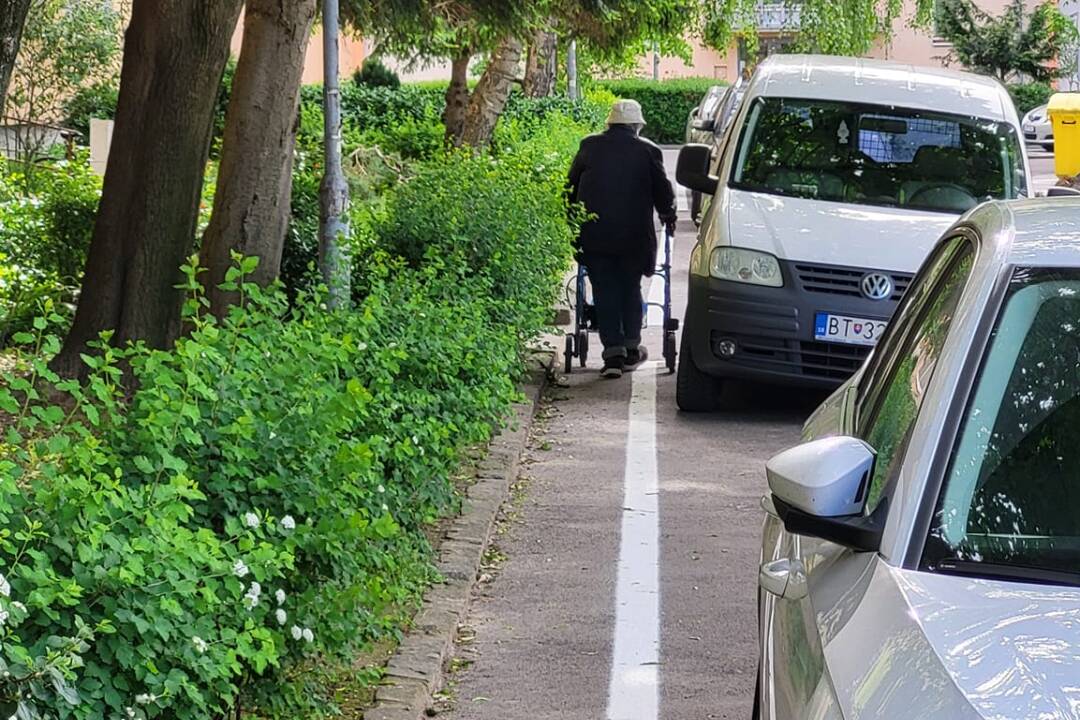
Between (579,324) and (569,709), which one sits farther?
(579,324)

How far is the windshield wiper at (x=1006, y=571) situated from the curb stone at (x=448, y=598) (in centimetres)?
277

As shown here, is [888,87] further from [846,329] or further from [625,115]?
[846,329]

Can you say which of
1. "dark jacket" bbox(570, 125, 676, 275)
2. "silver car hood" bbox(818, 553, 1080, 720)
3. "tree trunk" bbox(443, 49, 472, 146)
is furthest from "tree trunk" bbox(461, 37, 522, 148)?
"silver car hood" bbox(818, 553, 1080, 720)

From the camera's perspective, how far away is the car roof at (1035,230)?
3.70 m

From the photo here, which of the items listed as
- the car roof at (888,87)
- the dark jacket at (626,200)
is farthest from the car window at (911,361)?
the dark jacket at (626,200)

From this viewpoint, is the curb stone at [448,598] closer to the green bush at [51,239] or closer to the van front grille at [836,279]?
the van front grille at [836,279]

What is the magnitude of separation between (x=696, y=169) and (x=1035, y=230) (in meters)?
8.60

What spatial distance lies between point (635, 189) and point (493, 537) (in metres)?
4.73

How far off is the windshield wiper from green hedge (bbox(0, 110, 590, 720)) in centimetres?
173

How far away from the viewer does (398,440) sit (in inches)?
271

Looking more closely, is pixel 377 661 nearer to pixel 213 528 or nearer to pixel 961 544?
pixel 213 528

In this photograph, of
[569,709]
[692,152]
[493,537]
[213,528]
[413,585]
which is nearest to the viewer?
[213,528]

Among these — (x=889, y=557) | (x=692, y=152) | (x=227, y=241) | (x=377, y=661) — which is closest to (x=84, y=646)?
(x=889, y=557)

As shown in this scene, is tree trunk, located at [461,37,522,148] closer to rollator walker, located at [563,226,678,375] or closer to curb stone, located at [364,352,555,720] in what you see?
rollator walker, located at [563,226,678,375]
